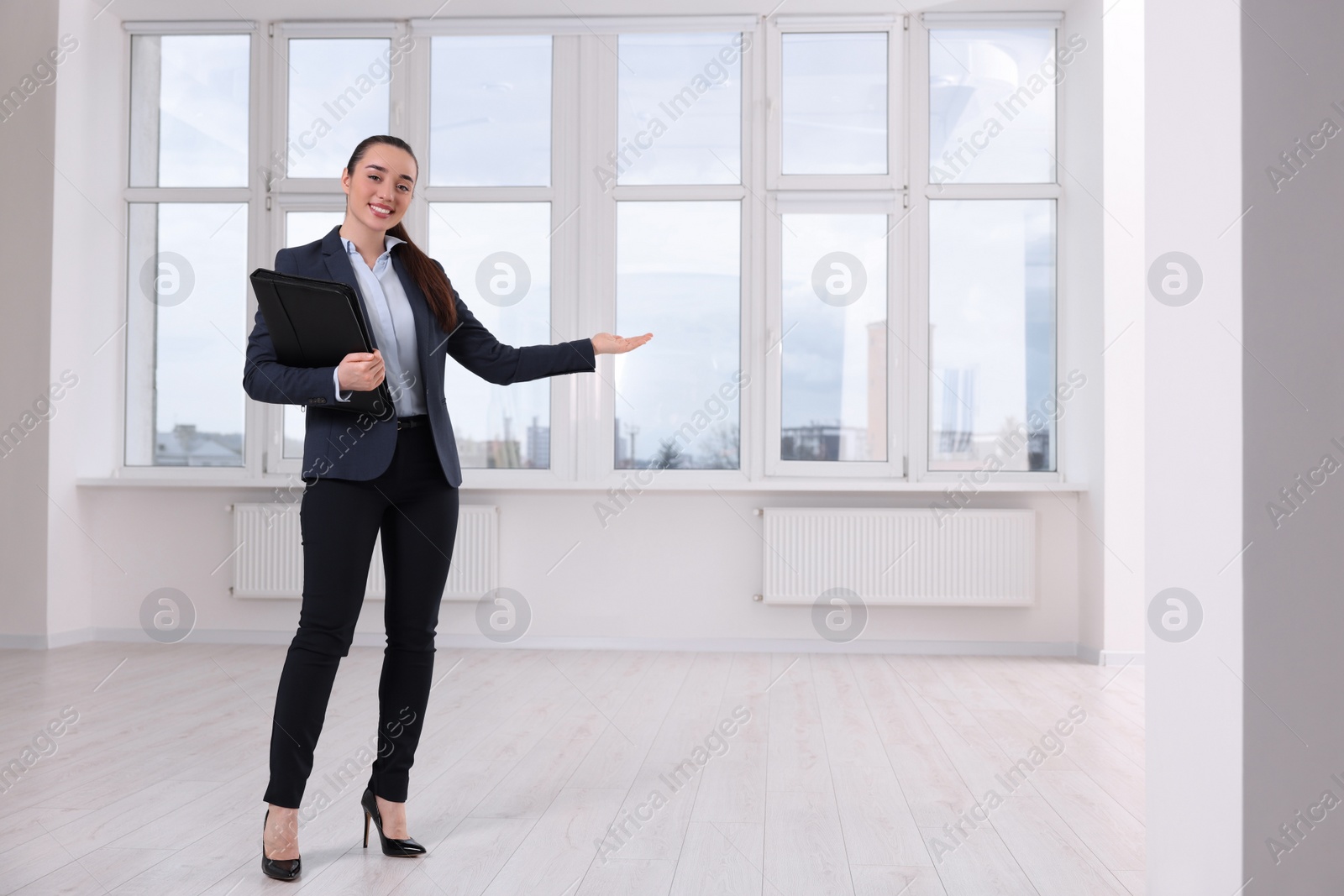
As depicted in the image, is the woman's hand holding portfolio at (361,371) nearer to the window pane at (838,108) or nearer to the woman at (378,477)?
the woman at (378,477)

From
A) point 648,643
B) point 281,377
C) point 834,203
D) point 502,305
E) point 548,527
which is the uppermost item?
point 834,203

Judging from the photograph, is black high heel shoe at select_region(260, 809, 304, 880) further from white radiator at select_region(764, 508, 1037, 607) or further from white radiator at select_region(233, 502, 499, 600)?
white radiator at select_region(764, 508, 1037, 607)

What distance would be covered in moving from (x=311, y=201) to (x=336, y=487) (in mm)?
3542

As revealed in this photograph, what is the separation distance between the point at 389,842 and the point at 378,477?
0.74 meters

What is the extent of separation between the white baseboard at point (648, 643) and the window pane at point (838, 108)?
228 centimetres

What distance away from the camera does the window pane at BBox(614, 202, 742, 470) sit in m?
4.76

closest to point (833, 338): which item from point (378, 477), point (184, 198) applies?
point (378, 477)

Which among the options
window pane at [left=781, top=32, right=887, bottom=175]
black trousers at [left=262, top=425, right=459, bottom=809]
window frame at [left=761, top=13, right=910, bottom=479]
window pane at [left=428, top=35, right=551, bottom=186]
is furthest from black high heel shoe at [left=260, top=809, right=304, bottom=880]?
window pane at [left=781, top=32, right=887, bottom=175]

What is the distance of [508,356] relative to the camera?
7.00 feet

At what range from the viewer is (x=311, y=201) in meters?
4.90

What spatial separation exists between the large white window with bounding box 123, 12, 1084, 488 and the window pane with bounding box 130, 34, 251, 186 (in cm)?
13

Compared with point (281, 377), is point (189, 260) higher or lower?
higher

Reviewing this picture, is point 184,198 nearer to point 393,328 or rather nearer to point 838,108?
point 838,108
